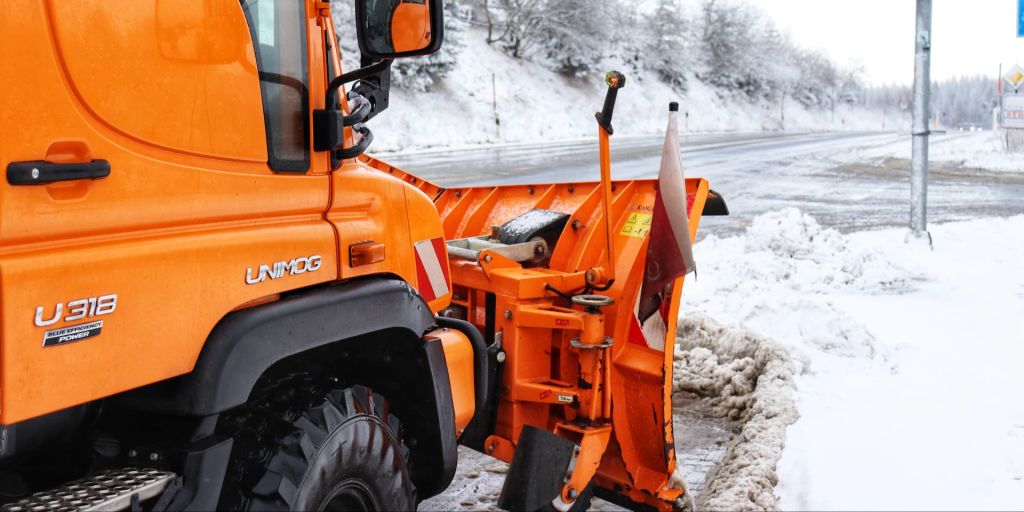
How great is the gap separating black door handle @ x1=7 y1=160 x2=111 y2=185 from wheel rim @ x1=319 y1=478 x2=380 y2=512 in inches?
40.6

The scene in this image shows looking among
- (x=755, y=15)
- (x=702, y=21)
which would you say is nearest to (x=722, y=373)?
(x=702, y=21)

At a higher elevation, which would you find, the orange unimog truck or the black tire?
the orange unimog truck

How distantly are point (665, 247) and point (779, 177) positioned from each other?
17.3 metres

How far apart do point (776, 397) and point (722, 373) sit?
0.65 m

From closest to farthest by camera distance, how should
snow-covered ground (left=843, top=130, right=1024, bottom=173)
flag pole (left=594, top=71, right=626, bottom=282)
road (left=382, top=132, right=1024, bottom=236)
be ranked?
flag pole (left=594, top=71, right=626, bottom=282) → road (left=382, top=132, right=1024, bottom=236) → snow-covered ground (left=843, top=130, right=1024, bottom=173)

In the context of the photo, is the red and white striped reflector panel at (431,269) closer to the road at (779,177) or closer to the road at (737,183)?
the road at (737,183)

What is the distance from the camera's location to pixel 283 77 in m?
2.31

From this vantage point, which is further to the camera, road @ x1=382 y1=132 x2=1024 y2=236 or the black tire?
road @ x1=382 y1=132 x2=1024 y2=236

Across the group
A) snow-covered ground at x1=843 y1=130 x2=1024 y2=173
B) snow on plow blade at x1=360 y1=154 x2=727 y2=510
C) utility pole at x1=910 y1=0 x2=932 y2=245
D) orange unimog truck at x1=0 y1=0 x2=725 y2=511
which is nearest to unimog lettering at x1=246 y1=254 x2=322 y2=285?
orange unimog truck at x1=0 y1=0 x2=725 y2=511

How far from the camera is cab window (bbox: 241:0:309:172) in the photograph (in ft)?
7.36

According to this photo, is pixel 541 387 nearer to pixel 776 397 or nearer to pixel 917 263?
pixel 776 397

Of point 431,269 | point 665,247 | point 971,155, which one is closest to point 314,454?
point 431,269

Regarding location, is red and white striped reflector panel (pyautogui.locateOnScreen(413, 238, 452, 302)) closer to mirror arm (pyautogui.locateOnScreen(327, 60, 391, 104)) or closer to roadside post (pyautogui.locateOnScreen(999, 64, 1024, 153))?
mirror arm (pyautogui.locateOnScreen(327, 60, 391, 104))

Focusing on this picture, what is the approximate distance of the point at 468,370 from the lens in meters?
3.10
